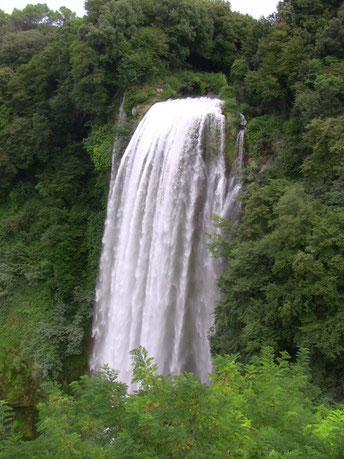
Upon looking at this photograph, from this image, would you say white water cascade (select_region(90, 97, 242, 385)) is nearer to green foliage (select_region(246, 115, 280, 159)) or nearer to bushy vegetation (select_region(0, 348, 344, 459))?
green foliage (select_region(246, 115, 280, 159))

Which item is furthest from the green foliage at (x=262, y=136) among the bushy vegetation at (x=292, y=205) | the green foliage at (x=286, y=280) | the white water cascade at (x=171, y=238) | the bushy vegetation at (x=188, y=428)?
the bushy vegetation at (x=188, y=428)

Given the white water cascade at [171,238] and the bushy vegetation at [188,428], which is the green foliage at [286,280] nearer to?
the white water cascade at [171,238]

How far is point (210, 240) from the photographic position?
11.8 meters

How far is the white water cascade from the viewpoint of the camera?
11859mm

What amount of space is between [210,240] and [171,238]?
1.36 m

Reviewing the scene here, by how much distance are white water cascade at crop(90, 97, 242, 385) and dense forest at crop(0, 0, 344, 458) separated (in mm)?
797

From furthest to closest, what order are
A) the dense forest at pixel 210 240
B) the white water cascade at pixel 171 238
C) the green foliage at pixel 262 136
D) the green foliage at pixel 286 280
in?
the white water cascade at pixel 171 238 → the green foliage at pixel 262 136 → the green foliage at pixel 286 280 → the dense forest at pixel 210 240

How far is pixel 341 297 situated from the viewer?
7.21m

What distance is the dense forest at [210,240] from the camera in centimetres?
425

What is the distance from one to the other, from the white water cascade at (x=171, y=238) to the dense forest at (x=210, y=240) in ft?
2.61

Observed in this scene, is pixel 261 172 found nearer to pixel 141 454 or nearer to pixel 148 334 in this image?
pixel 148 334

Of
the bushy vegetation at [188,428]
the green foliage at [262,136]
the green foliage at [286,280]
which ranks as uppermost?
the green foliage at [262,136]

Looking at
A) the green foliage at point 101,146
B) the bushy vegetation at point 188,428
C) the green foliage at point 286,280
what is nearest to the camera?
the bushy vegetation at point 188,428

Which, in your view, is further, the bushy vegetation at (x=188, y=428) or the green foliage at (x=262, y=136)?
the green foliage at (x=262, y=136)
